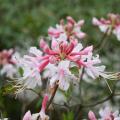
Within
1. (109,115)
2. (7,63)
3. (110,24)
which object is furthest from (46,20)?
(109,115)

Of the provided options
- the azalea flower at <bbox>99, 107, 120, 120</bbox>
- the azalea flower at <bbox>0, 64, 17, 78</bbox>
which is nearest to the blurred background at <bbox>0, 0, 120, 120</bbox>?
the azalea flower at <bbox>0, 64, 17, 78</bbox>

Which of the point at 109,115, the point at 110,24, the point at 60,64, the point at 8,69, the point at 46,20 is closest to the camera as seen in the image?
the point at 60,64

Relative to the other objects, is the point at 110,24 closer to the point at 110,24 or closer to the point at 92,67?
the point at 110,24

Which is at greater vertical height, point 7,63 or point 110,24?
point 110,24

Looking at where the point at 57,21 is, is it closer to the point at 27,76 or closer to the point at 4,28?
the point at 4,28

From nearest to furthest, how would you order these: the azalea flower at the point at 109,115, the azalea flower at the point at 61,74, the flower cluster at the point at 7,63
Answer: the azalea flower at the point at 61,74 → the azalea flower at the point at 109,115 → the flower cluster at the point at 7,63

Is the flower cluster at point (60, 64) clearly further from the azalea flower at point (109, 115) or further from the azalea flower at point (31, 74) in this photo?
the azalea flower at point (109, 115)

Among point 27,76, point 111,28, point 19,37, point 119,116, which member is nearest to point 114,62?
point 19,37

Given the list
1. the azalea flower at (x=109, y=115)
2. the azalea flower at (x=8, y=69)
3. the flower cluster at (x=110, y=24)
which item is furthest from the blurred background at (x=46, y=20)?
the azalea flower at (x=109, y=115)

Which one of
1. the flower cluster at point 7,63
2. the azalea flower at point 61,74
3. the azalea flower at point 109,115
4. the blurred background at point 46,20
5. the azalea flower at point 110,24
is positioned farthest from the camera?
the blurred background at point 46,20

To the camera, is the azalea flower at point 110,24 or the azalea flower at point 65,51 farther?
the azalea flower at point 110,24
